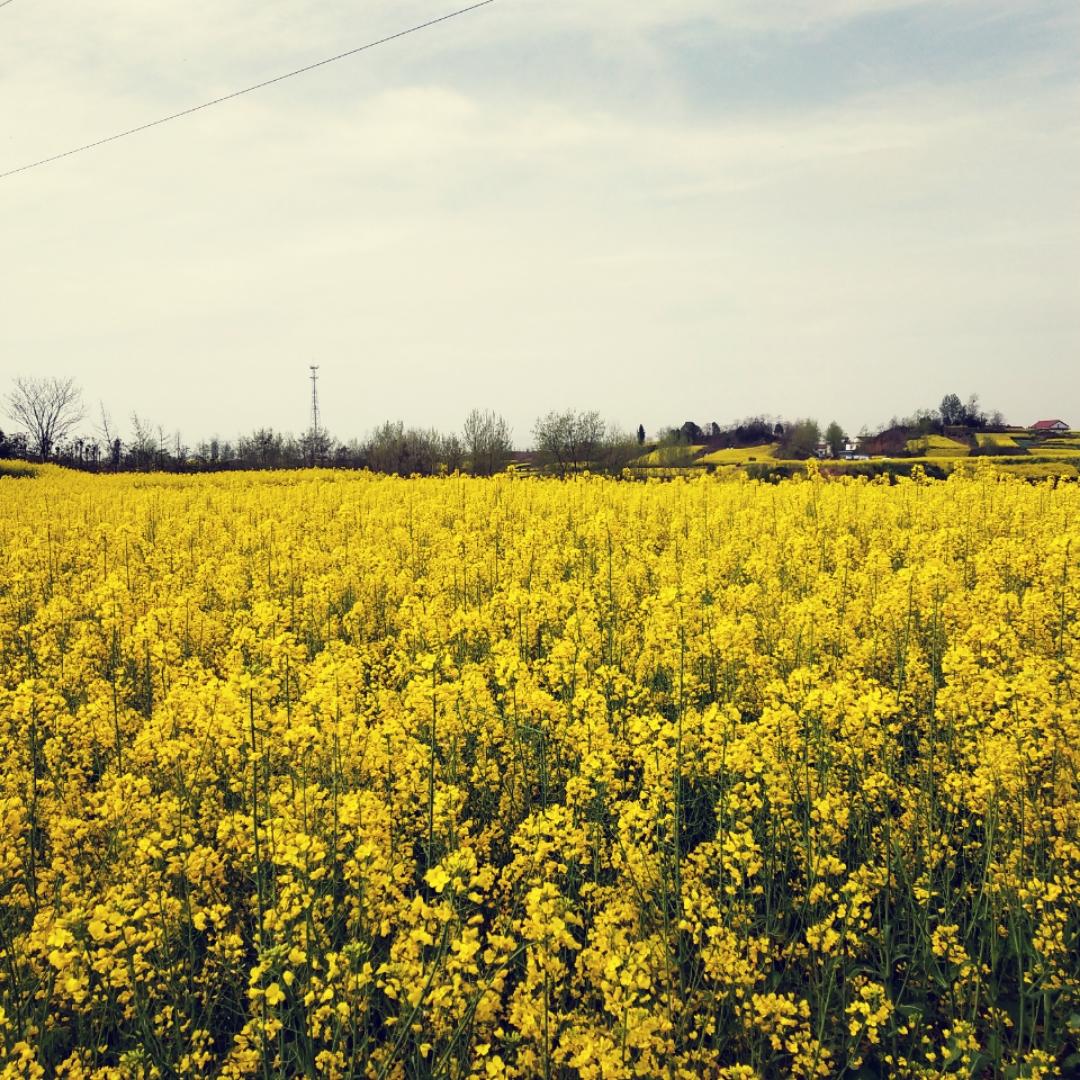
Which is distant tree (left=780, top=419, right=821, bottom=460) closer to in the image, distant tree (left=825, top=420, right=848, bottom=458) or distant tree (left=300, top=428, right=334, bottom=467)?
distant tree (left=825, top=420, right=848, bottom=458)

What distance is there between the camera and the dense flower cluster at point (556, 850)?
2.41 metres

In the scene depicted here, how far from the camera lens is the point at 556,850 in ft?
10.5

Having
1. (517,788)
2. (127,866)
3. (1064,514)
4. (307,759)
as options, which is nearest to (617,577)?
(517,788)

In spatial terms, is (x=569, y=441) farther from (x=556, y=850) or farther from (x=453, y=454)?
(x=556, y=850)

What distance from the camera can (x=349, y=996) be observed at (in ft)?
7.62

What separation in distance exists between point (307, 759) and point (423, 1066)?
142cm

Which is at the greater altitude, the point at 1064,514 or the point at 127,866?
the point at 1064,514

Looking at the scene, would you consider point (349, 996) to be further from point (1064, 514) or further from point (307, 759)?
point (1064, 514)

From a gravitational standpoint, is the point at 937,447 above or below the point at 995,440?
below

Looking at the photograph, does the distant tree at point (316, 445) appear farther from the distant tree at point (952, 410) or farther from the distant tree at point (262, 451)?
the distant tree at point (952, 410)

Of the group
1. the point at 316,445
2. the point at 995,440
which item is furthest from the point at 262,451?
the point at 995,440

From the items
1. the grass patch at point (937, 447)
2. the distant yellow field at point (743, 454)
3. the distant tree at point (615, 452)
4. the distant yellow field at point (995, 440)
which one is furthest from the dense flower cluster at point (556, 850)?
the distant yellow field at point (995, 440)

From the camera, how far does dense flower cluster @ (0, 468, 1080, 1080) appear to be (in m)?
2.41

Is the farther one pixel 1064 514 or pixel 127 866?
pixel 1064 514
